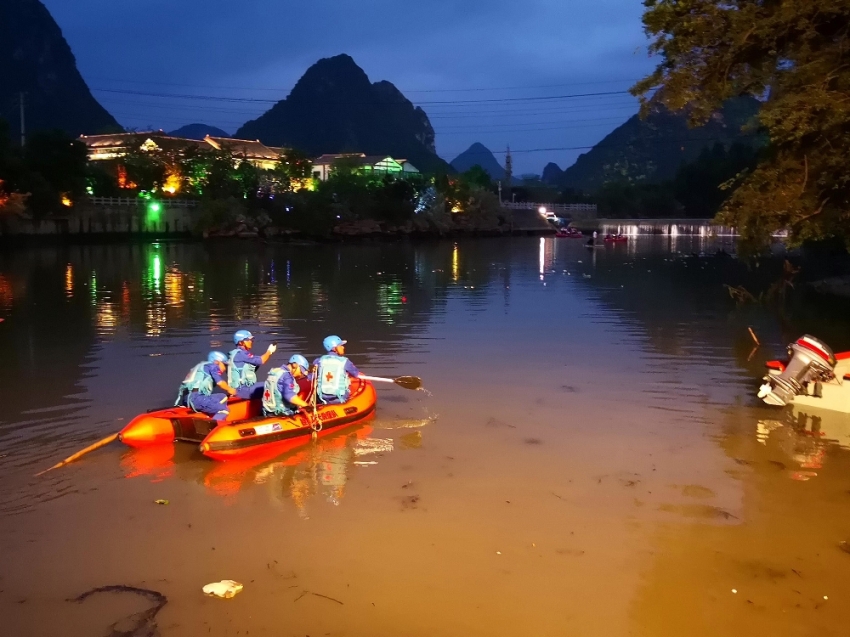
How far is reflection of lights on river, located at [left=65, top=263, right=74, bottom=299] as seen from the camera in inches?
1126

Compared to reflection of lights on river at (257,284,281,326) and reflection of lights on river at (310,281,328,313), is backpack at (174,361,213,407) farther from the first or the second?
reflection of lights on river at (310,281,328,313)

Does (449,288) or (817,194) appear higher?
(817,194)

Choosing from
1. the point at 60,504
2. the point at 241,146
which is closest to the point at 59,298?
the point at 60,504

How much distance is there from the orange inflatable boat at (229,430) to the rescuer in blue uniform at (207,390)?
120mm

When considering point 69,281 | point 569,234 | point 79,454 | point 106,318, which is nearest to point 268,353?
point 79,454

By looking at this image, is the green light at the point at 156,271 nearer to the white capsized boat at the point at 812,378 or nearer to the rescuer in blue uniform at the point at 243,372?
the rescuer in blue uniform at the point at 243,372

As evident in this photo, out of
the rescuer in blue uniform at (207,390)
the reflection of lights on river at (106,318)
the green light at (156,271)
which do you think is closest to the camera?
the rescuer in blue uniform at (207,390)

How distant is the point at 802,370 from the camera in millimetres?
11688

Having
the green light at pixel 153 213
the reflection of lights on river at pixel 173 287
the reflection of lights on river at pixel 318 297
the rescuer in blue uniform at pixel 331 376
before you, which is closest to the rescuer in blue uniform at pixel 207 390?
the rescuer in blue uniform at pixel 331 376

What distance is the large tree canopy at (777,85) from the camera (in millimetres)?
10344

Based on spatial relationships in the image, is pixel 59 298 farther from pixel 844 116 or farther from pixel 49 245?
pixel 49 245

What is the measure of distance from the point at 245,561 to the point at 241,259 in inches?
1700

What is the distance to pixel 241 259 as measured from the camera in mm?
49031

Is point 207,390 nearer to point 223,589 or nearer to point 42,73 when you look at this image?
point 223,589
